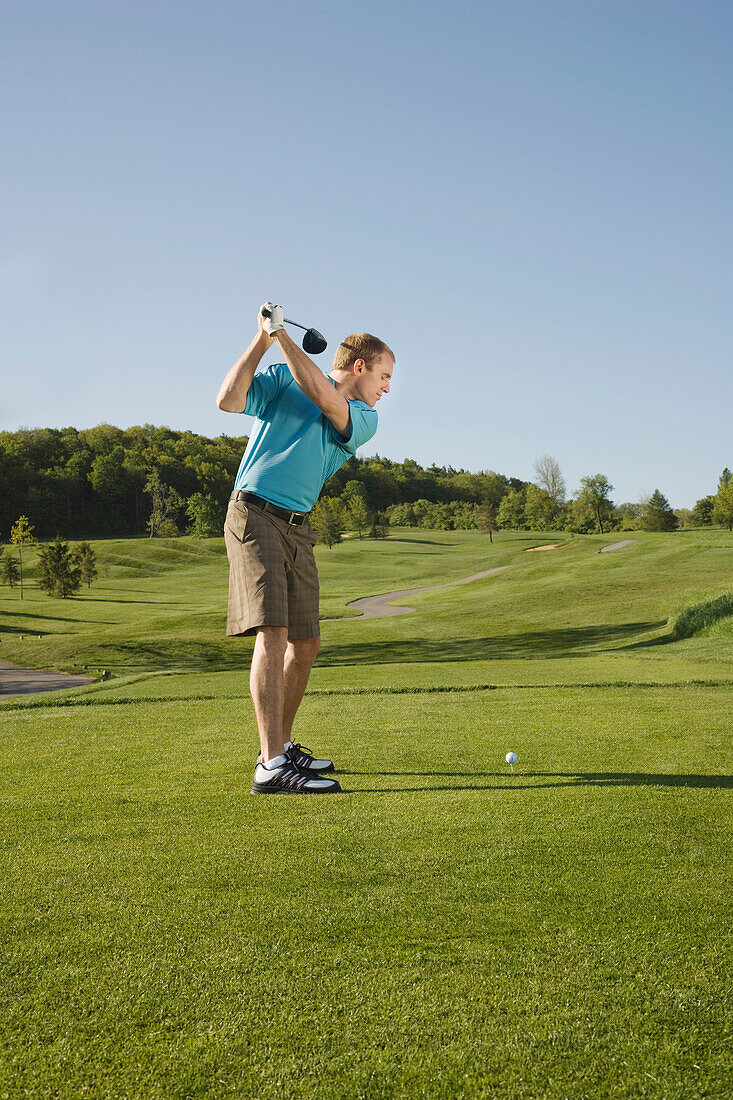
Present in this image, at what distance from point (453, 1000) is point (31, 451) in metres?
95.8

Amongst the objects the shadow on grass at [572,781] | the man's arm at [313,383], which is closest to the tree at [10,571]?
the man's arm at [313,383]

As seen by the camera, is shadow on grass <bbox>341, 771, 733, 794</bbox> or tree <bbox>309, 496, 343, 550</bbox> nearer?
shadow on grass <bbox>341, 771, 733, 794</bbox>

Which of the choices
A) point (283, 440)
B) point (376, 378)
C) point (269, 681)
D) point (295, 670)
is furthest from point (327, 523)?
point (269, 681)

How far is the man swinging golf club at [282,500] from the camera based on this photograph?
3656mm

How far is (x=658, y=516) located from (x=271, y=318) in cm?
7592

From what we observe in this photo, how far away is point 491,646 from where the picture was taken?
21.8 metres

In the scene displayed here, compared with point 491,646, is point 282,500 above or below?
above

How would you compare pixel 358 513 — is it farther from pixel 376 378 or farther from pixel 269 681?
pixel 269 681

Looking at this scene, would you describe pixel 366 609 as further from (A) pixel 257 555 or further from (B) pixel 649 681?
(A) pixel 257 555

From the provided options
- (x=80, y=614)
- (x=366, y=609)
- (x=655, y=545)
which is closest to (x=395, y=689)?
(x=366, y=609)

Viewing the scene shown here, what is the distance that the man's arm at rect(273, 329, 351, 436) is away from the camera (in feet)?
11.7

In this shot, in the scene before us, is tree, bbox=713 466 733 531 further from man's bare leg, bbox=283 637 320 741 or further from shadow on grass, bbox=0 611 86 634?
man's bare leg, bbox=283 637 320 741

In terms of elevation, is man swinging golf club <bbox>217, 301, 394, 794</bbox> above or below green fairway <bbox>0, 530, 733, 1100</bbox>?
above

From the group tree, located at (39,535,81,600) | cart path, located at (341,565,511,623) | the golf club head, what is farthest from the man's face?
tree, located at (39,535,81,600)
